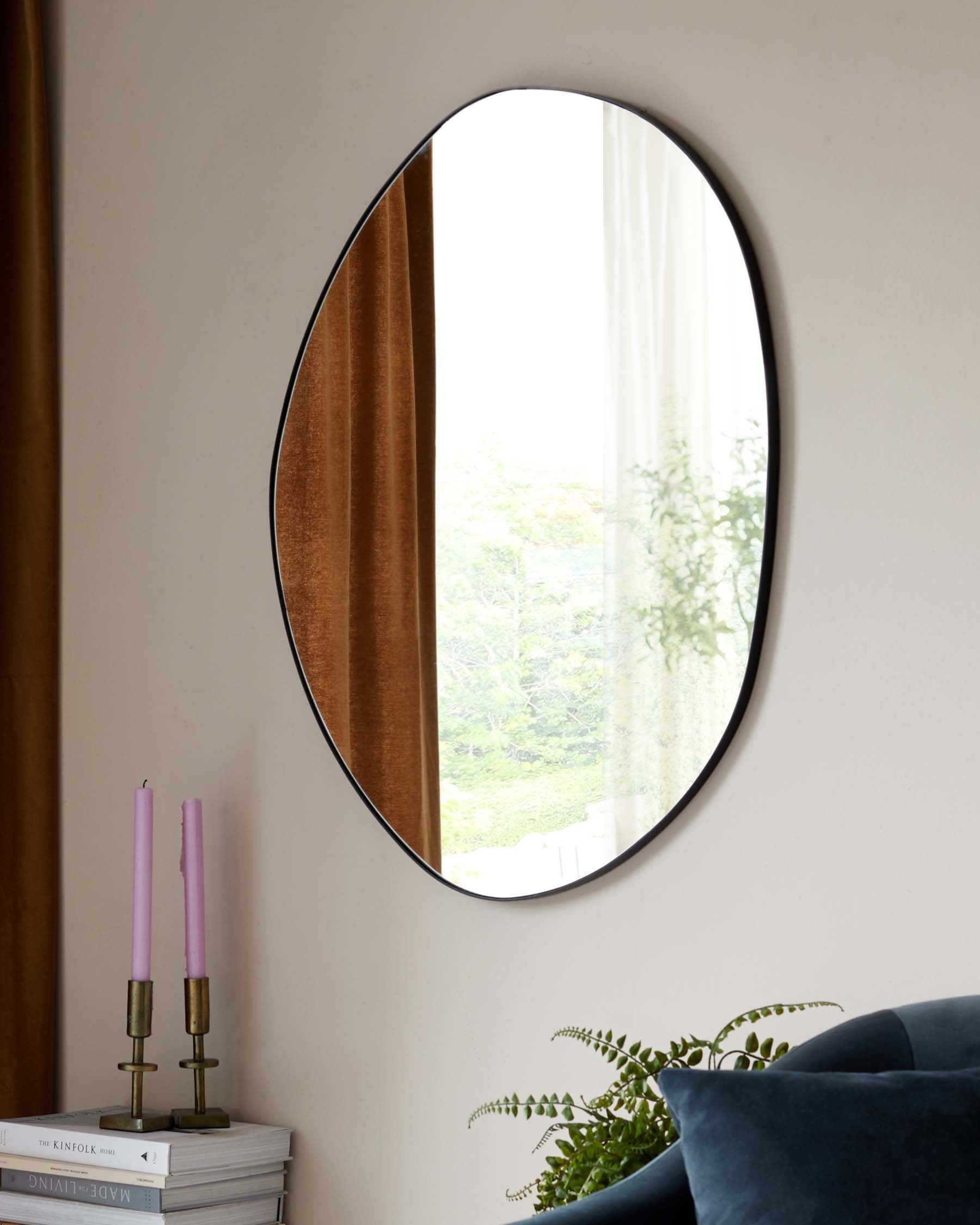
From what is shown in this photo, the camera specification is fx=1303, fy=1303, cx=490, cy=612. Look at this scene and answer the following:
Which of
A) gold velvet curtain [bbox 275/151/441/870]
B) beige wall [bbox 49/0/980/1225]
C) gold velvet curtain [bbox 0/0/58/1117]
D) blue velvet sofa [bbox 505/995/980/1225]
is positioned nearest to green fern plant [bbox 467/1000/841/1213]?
blue velvet sofa [bbox 505/995/980/1225]

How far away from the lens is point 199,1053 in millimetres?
1699

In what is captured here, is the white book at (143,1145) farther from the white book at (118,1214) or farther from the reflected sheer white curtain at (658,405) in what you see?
the reflected sheer white curtain at (658,405)

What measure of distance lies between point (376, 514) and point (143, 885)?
571 mm

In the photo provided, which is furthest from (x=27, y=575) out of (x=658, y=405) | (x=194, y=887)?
(x=658, y=405)

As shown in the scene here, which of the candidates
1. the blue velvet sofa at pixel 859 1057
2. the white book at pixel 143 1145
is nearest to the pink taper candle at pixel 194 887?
the white book at pixel 143 1145

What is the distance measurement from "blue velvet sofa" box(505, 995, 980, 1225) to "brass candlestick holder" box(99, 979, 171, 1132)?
84 centimetres

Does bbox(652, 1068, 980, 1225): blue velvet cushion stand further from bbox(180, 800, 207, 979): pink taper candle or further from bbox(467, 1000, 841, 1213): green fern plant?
bbox(180, 800, 207, 979): pink taper candle

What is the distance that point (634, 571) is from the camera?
1.44 m

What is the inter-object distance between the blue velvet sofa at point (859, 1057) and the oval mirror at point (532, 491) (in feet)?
1.12

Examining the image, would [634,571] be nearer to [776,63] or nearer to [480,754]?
[480,754]

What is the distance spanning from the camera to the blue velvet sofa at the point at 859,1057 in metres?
0.99

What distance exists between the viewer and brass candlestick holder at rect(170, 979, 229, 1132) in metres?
1.68

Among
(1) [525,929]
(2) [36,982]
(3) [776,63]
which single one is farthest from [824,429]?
(2) [36,982]

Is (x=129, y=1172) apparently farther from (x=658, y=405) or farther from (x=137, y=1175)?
(x=658, y=405)
